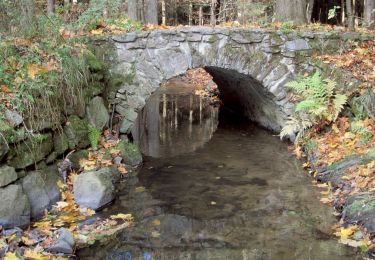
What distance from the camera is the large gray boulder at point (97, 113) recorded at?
7883 millimetres

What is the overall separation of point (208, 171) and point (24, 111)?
11.1 ft

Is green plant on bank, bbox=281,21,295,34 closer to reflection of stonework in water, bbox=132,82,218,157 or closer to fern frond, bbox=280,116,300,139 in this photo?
fern frond, bbox=280,116,300,139

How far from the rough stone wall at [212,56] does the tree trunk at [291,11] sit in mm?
1368

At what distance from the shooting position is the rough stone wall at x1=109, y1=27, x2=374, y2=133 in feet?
28.4

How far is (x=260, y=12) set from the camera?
17031 millimetres

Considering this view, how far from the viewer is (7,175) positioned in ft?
17.9

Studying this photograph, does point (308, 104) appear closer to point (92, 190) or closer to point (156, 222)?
point (156, 222)

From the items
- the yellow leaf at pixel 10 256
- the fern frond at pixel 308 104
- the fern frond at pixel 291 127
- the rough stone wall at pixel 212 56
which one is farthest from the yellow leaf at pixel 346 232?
the rough stone wall at pixel 212 56

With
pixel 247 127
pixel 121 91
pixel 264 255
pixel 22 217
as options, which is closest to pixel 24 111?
pixel 22 217

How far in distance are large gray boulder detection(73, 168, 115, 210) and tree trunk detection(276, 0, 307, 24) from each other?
20.3ft

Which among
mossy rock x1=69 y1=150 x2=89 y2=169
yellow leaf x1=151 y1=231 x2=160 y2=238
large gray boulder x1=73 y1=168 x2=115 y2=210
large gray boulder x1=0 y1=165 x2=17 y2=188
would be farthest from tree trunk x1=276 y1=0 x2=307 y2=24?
large gray boulder x1=0 y1=165 x2=17 y2=188

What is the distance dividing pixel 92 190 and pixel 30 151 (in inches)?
40.0

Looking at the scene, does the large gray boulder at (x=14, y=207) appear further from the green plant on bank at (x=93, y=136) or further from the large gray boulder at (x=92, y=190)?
the green plant on bank at (x=93, y=136)

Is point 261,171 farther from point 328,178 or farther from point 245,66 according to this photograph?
point 245,66
